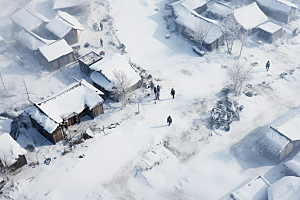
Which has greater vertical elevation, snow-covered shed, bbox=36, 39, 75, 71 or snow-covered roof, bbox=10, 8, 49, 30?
snow-covered roof, bbox=10, 8, 49, 30

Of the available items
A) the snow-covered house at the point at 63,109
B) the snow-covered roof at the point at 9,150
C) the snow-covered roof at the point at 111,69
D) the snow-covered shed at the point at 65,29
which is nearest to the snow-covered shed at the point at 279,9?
the snow-covered roof at the point at 111,69

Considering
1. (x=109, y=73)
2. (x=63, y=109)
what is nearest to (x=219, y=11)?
(x=109, y=73)

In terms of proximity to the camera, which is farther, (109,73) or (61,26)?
(61,26)

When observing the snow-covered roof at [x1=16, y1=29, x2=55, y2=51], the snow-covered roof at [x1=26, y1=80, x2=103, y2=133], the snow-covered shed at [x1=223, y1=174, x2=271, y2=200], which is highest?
the snow-covered roof at [x1=16, y1=29, x2=55, y2=51]

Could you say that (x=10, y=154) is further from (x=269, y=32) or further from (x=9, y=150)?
(x=269, y=32)

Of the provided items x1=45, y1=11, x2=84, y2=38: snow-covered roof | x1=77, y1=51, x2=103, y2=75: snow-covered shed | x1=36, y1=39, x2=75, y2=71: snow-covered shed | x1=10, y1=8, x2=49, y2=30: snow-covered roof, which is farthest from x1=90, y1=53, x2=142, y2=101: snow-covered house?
x1=10, y1=8, x2=49, y2=30: snow-covered roof

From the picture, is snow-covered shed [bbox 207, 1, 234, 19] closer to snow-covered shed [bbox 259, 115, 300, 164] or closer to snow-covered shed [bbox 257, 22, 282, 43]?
snow-covered shed [bbox 257, 22, 282, 43]
